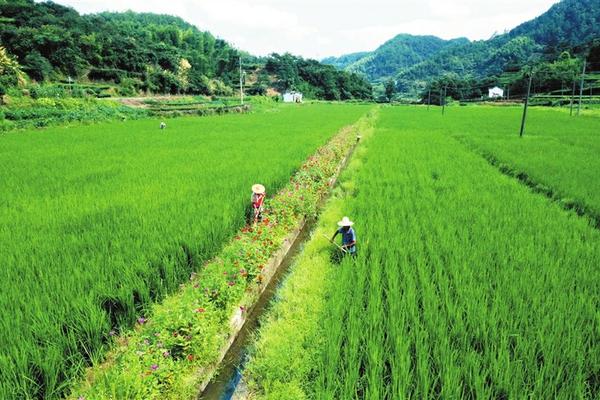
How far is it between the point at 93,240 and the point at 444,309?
145 inches

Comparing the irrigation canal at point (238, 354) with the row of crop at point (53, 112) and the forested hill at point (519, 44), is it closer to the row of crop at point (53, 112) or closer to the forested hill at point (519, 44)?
the row of crop at point (53, 112)

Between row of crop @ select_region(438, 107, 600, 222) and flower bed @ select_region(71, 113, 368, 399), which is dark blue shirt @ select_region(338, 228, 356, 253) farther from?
row of crop @ select_region(438, 107, 600, 222)

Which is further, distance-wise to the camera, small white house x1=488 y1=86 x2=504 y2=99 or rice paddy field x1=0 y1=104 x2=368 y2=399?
small white house x1=488 y1=86 x2=504 y2=99

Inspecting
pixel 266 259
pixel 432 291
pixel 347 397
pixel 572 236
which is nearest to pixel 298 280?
pixel 266 259

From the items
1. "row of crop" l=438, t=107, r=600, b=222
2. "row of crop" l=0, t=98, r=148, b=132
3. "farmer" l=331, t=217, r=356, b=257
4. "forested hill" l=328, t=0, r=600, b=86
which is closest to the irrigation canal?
"farmer" l=331, t=217, r=356, b=257

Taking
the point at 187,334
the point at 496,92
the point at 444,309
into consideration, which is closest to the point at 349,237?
the point at 444,309

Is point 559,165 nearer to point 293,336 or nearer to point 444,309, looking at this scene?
point 444,309

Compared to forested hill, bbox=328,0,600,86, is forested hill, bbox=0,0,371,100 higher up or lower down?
lower down

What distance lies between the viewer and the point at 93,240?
3840 mm

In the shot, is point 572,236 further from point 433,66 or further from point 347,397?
point 433,66

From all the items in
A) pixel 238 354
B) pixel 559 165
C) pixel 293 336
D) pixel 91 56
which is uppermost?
pixel 91 56

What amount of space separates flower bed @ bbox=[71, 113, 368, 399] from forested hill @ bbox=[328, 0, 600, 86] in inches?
4806

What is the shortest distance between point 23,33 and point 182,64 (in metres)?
19.4

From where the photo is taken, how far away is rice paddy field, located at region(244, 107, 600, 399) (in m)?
2.15
